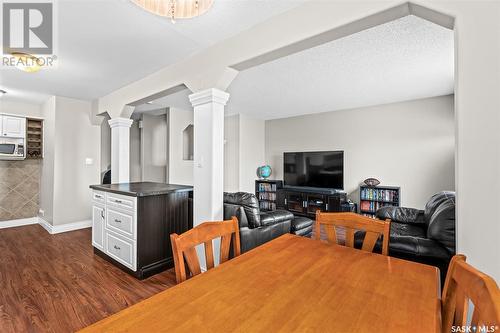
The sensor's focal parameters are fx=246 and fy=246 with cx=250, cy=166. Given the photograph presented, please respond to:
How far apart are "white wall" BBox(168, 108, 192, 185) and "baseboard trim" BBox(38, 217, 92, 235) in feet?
5.79

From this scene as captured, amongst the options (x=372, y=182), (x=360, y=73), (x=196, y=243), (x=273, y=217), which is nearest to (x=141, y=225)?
(x=273, y=217)

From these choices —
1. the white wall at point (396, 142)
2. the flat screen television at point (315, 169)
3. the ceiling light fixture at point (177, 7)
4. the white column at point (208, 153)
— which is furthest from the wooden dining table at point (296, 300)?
the flat screen television at point (315, 169)

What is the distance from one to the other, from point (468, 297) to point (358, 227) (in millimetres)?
791

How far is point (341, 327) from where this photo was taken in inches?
28.0

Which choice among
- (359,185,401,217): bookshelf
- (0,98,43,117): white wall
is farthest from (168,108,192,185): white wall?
(359,185,401,217): bookshelf

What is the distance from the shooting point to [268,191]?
6332 millimetres

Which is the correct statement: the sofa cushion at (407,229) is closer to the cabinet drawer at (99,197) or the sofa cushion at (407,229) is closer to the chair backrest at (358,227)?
the chair backrest at (358,227)

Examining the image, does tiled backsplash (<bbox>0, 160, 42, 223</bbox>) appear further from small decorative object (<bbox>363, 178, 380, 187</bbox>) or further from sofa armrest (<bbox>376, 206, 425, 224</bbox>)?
small decorative object (<bbox>363, 178, 380, 187</bbox>)

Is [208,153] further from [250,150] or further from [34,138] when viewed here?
[34,138]

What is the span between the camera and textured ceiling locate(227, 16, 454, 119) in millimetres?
2398

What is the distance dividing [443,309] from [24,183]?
6475 mm

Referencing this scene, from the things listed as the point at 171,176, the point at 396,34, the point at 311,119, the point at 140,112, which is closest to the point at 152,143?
the point at 140,112

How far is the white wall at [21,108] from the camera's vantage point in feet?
14.9

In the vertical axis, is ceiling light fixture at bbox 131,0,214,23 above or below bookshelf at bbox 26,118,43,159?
above
